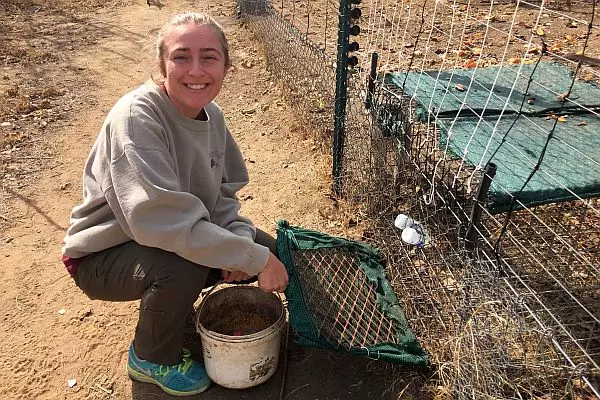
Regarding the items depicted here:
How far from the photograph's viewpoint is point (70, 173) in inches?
152

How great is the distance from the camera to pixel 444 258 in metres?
2.22

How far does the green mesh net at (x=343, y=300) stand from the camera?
2.19 metres

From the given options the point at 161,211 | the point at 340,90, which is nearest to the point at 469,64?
the point at 340,90

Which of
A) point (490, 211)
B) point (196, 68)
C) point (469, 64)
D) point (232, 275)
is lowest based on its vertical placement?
point (469, 64)

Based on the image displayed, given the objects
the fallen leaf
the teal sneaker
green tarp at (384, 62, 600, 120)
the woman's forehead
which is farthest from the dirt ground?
the fallen leaf

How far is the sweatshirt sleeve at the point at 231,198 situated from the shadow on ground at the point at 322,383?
0.57 meters

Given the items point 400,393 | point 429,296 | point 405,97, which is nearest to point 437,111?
point 405,97

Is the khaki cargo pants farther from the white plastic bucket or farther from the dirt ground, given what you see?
the dirt ground

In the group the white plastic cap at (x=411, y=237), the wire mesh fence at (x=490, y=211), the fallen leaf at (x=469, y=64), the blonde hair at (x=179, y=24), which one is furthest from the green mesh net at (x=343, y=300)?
the fallen leaf at (x=469, y=64)

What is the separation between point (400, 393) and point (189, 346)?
2.95 ft

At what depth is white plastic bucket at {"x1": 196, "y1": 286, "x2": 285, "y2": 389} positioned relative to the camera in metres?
2.02

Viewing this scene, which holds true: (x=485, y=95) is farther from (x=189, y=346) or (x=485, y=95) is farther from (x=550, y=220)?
(x=189, y=346)

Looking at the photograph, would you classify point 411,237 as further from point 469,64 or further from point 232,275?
point 469,64

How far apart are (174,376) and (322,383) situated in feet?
1.90
